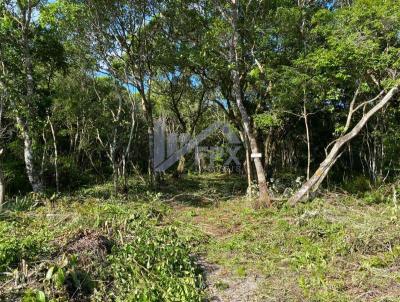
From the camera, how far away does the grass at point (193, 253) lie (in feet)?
14.4

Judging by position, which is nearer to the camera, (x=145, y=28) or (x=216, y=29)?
(x=216, y=29)

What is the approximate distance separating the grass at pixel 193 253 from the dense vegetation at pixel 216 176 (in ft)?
0.08

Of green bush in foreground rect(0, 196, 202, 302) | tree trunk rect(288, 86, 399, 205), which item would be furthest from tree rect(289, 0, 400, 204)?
green bush in foreground rect(0, 196, 202, 302)

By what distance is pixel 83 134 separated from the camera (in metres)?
15.4

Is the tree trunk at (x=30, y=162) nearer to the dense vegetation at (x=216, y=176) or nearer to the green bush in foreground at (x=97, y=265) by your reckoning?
the dense vegetation at (x=216, y=176)

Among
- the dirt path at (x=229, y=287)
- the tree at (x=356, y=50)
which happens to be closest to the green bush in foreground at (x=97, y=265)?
the dirt path at (x=229, y=287)

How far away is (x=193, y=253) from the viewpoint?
20.5ft

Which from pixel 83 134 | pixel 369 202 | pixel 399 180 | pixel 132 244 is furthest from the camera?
pixel 83 134

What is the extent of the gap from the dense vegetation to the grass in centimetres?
3

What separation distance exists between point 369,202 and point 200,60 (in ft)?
18.1

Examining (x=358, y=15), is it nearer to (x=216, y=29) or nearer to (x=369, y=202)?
(x=216, y=29)

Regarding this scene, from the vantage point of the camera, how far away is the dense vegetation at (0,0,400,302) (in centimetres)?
482

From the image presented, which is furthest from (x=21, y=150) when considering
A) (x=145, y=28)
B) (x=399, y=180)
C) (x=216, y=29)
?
(x=399, y=180)

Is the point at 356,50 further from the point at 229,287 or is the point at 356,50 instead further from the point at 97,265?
the point at 97,265
